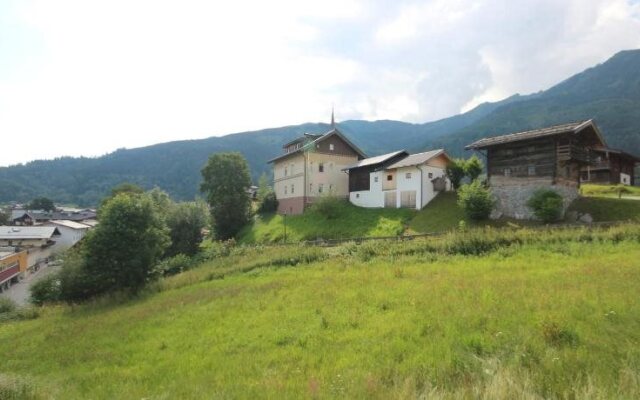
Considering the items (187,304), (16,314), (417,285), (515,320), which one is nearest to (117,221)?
(16,314)

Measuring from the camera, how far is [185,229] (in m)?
51.0

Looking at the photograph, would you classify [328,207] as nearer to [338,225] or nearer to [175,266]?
[338,225]

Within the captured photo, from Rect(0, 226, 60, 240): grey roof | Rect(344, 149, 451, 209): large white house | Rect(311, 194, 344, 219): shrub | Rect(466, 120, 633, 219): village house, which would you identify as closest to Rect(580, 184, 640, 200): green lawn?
Rect(466, 120, 633, 219): village house

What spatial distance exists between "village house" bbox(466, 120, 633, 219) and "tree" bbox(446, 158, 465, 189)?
19.0 ft

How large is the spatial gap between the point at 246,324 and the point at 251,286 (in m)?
7.20

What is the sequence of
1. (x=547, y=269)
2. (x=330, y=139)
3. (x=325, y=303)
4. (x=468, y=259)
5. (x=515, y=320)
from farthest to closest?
(x=330, y=139) < (x=468, y=259) < (x=547, y=269) < (x=325, y=303) < (x=515, y=320)

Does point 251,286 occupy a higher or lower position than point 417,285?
lower

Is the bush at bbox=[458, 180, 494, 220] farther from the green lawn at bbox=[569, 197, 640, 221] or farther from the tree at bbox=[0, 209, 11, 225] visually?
the tree at bbox=[0, 209, 11, 225]

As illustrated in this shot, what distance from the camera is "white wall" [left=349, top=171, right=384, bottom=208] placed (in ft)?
147

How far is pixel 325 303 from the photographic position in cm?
1333

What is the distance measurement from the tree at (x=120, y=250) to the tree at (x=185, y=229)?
21.1 metres

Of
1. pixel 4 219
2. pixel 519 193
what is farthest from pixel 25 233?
pixel 519 193

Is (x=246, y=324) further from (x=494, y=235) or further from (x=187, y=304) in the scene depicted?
(x=494, y=235)

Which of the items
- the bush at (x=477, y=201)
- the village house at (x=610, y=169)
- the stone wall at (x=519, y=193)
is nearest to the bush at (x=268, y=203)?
the bush at (x=477, y=201)
